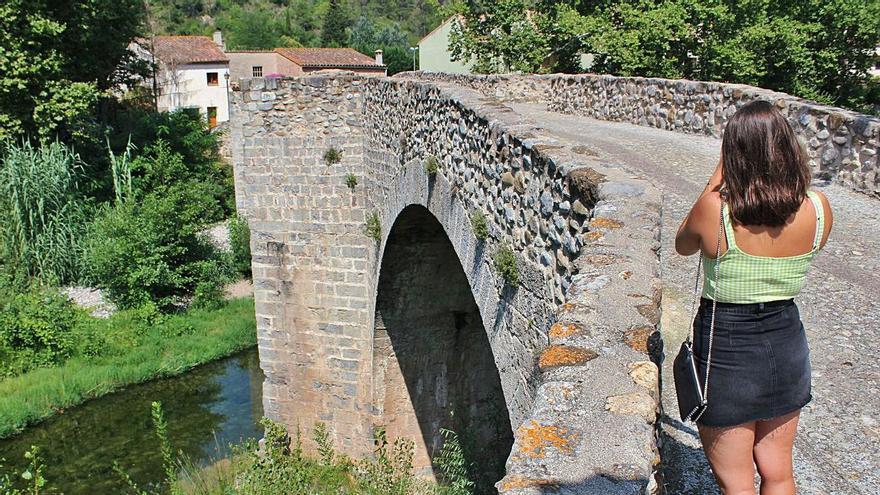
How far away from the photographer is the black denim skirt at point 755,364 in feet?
7.07

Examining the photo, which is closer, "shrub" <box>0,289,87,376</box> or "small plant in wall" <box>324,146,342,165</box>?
"small plant in wall" <box>324,146,342,165</box>

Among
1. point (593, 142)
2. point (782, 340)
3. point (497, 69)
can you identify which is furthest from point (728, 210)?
point (497, 69)

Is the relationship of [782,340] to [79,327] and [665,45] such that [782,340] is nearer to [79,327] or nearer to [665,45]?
→ [665,45]

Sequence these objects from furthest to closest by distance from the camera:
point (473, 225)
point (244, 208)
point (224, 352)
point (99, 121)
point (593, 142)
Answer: point (99, 121) < point (224, 352) < point (244, 208) < point (593, 142) < point (473, 225)

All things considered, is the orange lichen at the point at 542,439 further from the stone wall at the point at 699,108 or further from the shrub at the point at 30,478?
the stone wall at the point at 699,108

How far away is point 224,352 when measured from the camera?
1672cm

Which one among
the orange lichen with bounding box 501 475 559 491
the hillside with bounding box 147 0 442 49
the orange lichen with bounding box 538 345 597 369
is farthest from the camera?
the hillside with bounding box 147 0 442 49

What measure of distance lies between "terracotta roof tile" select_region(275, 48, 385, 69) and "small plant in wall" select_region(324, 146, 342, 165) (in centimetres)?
2850

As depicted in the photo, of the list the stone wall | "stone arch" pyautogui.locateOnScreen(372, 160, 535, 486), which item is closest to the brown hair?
the stone wall

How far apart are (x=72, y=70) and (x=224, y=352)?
8229mm

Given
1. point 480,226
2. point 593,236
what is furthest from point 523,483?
point 480,226

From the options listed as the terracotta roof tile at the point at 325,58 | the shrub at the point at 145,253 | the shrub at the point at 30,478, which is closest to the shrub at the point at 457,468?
the shrub at the point at 30,478

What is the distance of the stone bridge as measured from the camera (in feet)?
7.59

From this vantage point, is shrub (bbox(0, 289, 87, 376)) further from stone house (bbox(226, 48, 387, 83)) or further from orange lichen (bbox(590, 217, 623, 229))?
stone house (bbox(226, 48, 387, 83))
